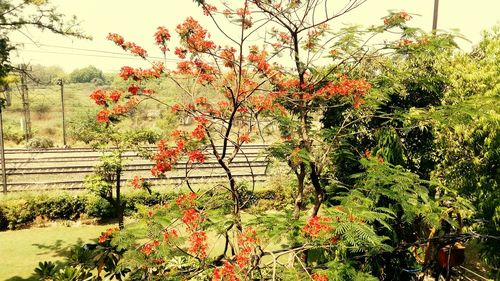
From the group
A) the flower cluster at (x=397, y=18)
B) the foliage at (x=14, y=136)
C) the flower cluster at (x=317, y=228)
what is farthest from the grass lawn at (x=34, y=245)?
the foliage at (x=14, y=136)

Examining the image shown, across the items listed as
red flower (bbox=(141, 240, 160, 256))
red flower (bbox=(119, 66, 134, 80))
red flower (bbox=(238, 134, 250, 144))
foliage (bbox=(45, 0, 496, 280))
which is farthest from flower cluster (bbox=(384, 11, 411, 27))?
red flower (bbox=(141, 240, 160, 256))

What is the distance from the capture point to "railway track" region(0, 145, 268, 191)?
1836 cm

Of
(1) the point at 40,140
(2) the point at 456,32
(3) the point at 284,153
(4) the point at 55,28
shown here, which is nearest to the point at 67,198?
(4) the point at 55,28

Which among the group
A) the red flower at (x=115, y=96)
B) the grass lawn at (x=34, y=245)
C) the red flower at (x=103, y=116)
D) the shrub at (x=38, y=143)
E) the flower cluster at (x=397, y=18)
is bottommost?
the grass lawn at (x=34, y=245)

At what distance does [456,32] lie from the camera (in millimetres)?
6086

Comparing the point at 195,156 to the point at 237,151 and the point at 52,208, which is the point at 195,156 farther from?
the point at 52,208

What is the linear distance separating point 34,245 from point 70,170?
1001 cm

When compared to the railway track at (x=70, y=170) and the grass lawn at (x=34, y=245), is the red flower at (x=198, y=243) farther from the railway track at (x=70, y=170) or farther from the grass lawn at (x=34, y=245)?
the railway track at (x=70, y=170)

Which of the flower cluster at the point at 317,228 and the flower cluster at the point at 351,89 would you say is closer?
the flower cluster at the point at 317,228

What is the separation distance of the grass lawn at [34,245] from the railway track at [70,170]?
3737 millimetres

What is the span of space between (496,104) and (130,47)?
5952 mm

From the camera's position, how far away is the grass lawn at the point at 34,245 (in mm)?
9812

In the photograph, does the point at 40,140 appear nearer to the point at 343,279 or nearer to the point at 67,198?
the point at 67,198

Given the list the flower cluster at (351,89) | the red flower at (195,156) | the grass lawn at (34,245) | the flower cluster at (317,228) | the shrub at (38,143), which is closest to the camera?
the flower cluster at (317,228)
